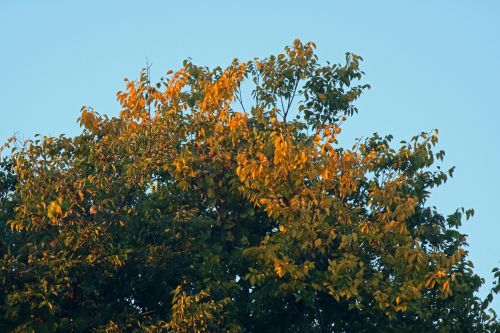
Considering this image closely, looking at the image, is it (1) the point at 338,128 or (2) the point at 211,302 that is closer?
(2) the point at 211,302

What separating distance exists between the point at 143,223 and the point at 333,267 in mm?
3737

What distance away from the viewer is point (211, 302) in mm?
17906

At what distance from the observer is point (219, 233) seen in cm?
2183

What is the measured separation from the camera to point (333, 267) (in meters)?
19.0

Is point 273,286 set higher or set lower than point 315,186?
lower

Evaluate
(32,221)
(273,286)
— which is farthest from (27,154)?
(273,286)

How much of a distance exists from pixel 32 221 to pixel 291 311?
5.79m

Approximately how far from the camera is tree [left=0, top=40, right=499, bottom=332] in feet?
60.4

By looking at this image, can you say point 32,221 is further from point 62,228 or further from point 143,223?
point 143,223

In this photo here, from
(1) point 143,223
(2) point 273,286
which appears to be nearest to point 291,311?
(2) point 273,286

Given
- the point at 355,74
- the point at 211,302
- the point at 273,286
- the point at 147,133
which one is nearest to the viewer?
the point at 211,302

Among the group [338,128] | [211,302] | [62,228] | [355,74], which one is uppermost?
[355,74]

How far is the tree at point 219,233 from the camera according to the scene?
18.4 metres

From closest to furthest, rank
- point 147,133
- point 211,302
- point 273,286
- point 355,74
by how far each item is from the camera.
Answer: point 211,302 < point 273,286 < point 147,133 < point 355,74
